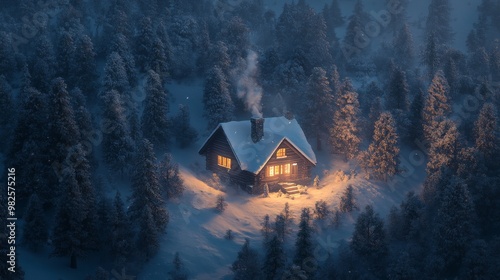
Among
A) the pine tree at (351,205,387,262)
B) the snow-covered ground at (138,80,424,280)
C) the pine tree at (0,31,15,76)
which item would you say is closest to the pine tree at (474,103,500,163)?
the snow-covered ground at (138,80,424,280)

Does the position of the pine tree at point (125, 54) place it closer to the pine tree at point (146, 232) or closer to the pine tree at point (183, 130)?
the pine tree at point (183, 130)

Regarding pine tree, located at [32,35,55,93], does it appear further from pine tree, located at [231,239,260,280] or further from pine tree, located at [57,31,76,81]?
pine tree, located at [231,239,260,280]

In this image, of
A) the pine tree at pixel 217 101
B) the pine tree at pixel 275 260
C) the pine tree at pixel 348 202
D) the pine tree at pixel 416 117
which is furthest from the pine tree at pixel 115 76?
the pine tree at pixel 416 117

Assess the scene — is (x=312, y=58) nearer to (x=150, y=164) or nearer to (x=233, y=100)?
(x=233, y=100)

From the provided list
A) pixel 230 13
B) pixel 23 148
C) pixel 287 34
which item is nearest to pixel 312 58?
pixel 287 34

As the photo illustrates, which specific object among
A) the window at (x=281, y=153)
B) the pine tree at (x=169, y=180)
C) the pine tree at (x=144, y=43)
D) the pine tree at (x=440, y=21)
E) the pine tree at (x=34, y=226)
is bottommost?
the pine tree at (x=34, y=226)
